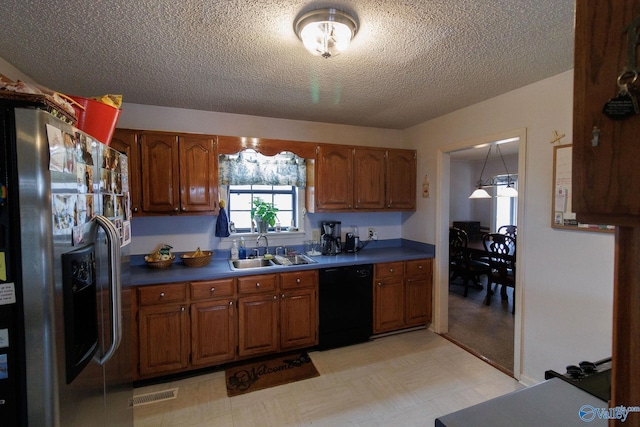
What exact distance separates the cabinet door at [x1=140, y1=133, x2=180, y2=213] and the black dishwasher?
5.32ft

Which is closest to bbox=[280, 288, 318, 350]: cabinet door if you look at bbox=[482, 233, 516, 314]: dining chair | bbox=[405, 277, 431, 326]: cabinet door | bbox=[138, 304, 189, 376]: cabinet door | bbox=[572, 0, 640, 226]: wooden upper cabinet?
bbox=[138, 304, 189, 376]: cabinet door

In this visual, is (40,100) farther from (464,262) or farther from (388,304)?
(464,262)

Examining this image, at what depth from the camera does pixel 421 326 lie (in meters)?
3.35

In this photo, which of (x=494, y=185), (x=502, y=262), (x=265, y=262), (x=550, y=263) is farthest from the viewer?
(x=494, y=185)

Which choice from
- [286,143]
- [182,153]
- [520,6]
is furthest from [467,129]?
[182,153]

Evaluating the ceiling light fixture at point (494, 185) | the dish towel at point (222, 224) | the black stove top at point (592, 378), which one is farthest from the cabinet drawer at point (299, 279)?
the ceiling light fixture at point (494, 185)

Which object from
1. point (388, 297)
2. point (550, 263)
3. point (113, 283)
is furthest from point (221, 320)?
point (550, 263)

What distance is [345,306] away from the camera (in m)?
2.91

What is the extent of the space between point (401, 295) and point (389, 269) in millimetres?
352

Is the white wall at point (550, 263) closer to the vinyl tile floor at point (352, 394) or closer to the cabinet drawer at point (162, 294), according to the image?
the vinyl tile floor at point (352, 394)

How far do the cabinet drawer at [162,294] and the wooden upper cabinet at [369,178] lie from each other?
1983 millimetres

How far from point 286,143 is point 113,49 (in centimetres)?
Result: 158

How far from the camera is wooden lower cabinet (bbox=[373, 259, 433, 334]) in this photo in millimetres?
3057

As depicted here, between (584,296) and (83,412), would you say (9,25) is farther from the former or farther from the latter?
(584,296)
